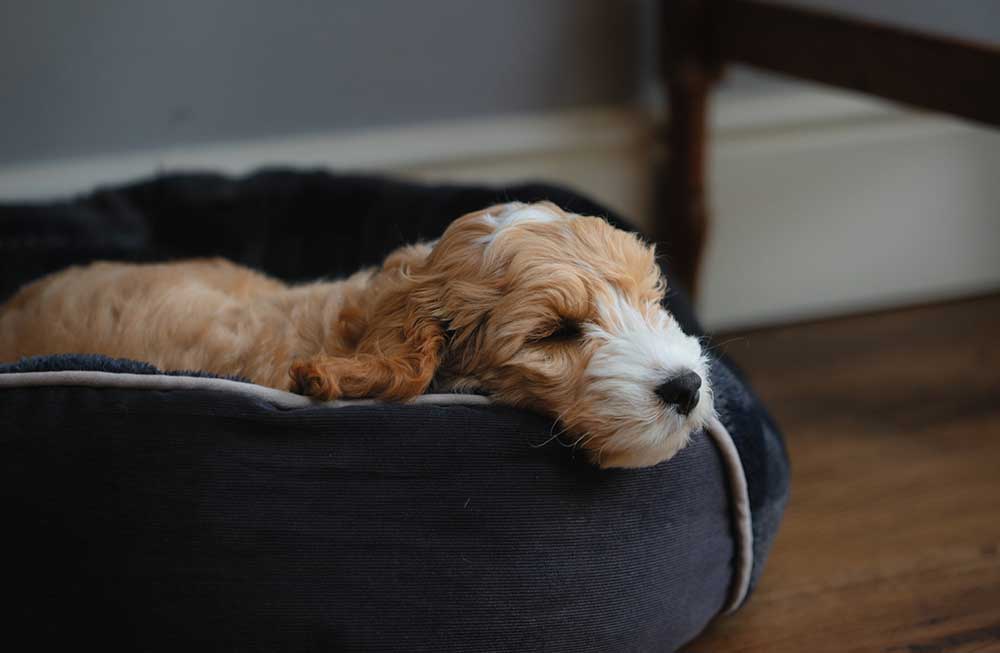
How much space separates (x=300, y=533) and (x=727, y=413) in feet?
2.78

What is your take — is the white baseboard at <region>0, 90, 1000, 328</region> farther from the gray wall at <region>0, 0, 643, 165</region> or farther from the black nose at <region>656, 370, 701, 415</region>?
the black nose at <region>656, 370, 701, 415</region>

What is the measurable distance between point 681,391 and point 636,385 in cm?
7

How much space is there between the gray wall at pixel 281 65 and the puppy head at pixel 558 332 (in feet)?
5.48

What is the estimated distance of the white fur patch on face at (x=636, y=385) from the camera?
62.1 inches

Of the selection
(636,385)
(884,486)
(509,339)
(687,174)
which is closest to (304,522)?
(509,339)

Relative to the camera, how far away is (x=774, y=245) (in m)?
3.71

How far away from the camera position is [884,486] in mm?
2602

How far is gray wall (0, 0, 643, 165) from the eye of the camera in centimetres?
306

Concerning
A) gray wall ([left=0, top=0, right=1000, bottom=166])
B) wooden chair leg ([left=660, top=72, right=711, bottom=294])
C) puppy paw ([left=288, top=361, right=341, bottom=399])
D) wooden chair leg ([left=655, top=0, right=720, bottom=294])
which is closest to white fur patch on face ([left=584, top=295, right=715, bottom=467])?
puppy paw ([left=288, top=361, right=341, bottom=399])

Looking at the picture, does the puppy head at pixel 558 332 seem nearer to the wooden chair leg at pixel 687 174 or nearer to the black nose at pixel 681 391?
the black nose at pixel 681 391

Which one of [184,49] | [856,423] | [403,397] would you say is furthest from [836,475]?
[184,49]

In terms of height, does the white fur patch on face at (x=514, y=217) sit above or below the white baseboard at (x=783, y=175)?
above

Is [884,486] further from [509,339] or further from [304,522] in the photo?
[304,522]

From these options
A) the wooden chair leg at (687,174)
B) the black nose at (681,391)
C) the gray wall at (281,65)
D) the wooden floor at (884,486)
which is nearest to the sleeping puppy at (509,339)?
the black nose at (681,391)
